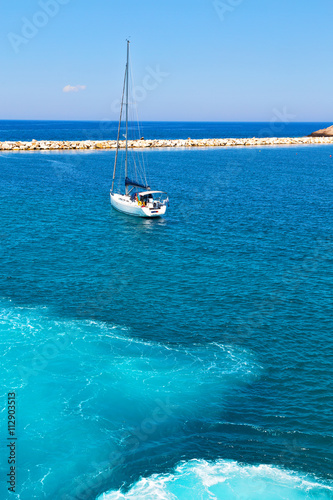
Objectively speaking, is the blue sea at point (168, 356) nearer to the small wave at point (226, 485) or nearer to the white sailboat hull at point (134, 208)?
the small wave at point (226, 485)

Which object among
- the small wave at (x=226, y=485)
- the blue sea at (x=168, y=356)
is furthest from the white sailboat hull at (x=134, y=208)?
the small wave at (x=226, y=485)

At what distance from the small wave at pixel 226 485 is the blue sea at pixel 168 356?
8cm

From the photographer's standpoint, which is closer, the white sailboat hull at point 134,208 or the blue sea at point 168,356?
the blue sea at point 168,356

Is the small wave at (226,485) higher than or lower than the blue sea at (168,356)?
lower

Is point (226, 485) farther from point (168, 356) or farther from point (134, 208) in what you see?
point (134, 208)

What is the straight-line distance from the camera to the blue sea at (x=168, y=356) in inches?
1004

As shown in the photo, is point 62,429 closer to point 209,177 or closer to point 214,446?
point 214,446

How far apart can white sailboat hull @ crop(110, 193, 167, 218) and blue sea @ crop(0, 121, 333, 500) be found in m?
2.52

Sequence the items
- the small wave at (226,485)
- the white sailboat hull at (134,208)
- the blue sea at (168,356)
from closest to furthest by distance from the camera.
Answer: the small wave at (226,485), the blue sea at (168,356), the white sailboat hull at (134,208)

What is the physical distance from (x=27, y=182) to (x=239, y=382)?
88338 millimetres

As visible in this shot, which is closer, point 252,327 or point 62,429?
point 62,429

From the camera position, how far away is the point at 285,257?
188 feet

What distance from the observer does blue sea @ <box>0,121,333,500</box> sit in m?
25.5

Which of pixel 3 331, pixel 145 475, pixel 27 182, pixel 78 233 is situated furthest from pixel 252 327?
pixel 27 182
